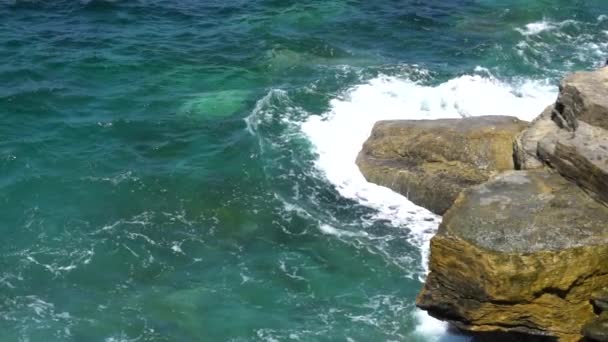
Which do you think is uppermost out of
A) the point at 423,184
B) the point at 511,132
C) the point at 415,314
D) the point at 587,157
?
the point at 587,157

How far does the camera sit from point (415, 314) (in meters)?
20.1

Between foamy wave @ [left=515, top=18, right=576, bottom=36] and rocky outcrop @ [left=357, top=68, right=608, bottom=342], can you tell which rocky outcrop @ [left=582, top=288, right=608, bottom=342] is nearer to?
rocky outcrop @ [left=357, top=68, right=608, bottom=342]

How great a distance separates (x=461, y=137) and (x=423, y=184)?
180cm

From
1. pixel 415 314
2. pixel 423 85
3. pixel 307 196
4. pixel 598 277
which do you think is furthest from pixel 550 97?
pixel 598 277

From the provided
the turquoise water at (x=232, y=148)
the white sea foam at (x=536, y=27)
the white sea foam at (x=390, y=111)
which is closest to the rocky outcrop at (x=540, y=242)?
the turquoise water at (x=232, y=148)

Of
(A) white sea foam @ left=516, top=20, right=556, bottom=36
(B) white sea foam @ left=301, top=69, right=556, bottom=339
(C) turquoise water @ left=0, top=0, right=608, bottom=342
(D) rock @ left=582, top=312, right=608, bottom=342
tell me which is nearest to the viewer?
(D) rock @ left=582, top=312, right=608, bottom=342

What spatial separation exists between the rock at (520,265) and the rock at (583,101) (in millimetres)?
2401

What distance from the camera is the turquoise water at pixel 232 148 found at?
20.7 meters

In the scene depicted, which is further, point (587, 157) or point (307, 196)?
point (307, 196)

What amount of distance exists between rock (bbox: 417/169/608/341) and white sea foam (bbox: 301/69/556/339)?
300 inches

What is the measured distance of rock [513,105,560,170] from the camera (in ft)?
61.1

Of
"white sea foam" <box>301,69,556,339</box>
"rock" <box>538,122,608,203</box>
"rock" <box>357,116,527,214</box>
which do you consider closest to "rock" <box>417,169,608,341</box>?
"rock" <box>538,122,608,203</box>

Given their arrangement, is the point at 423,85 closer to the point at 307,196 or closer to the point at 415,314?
the point at 307,196

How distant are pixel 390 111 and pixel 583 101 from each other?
12.4m
